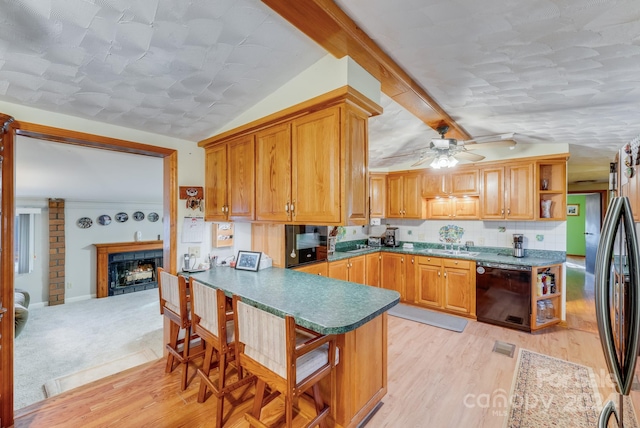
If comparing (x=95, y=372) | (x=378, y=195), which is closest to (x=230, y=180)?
(x=95, y=372)

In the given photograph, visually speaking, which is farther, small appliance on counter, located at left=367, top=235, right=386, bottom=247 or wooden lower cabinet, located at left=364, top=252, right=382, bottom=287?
small appliance on counter, located at left=367, top=235, right=386, bottom=247

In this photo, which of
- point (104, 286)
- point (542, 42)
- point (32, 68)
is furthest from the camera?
point (104, 286)

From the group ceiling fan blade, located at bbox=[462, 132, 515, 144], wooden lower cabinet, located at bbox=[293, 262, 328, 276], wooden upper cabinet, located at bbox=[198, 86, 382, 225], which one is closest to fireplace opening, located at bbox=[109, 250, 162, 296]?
wooden lower cabinet, located at bbox=[293, 262, 328, 276]

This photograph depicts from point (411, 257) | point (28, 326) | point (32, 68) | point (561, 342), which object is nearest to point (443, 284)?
point (411, 257)

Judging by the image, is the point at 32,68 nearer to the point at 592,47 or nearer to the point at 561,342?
the point at 592,47

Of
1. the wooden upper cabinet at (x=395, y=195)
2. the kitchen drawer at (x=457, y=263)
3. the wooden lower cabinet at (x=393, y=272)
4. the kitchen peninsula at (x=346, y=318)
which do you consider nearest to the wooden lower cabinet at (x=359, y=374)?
the kitchen peninsula at (x=346, y=318)

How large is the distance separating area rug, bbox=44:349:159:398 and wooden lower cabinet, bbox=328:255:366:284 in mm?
2216

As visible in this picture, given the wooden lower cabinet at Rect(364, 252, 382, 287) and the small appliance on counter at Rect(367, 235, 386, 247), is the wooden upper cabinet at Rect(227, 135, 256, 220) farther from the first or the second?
the small appliance on counter at Rect(367, 235, 386, 247)

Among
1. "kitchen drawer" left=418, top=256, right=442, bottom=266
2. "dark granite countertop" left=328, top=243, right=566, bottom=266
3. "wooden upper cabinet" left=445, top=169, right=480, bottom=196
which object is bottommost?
"kitchen drawer" left=418, top=256, right=442, bottom=266

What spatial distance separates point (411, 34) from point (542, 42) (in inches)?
26.4

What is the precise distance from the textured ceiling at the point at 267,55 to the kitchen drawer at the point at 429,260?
223 centimetres

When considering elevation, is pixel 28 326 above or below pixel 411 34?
below

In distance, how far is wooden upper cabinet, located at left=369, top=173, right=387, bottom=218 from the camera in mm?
4879

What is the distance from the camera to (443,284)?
155 inches
